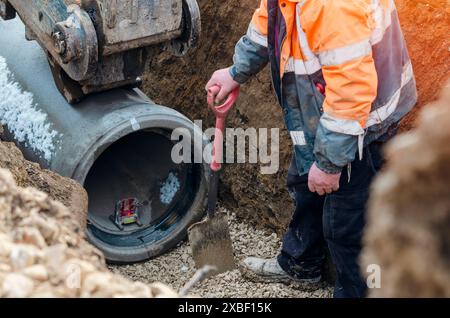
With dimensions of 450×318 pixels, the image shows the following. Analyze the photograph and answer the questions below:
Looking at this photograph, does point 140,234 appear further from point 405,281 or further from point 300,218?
point 405,281

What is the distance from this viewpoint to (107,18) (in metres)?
3.24

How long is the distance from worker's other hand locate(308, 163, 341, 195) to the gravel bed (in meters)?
0.98

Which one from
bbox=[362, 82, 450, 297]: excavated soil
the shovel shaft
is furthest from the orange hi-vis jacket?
bbox=[362, 82, 450, 297]: excavated soil

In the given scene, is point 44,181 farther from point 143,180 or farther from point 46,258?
point 46,258

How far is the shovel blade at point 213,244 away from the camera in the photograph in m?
3.78

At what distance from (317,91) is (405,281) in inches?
66.0

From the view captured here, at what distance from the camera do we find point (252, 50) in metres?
3.12

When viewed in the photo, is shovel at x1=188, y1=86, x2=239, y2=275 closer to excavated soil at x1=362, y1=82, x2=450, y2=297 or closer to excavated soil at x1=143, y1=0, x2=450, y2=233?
excavated soil at x1=143, y1=0, x2=450, y2=233

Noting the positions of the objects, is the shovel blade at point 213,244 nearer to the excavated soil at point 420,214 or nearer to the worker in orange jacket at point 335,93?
the worker in orange jacket at point 335,93

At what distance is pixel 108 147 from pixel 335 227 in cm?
147

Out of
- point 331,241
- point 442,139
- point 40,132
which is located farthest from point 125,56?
point 442,139

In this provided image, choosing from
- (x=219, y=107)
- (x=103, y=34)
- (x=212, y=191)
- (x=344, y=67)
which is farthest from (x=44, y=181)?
(x=344, y=67)

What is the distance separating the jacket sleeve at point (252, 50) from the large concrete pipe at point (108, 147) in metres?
0.68

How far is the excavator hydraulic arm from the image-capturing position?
326 cm
